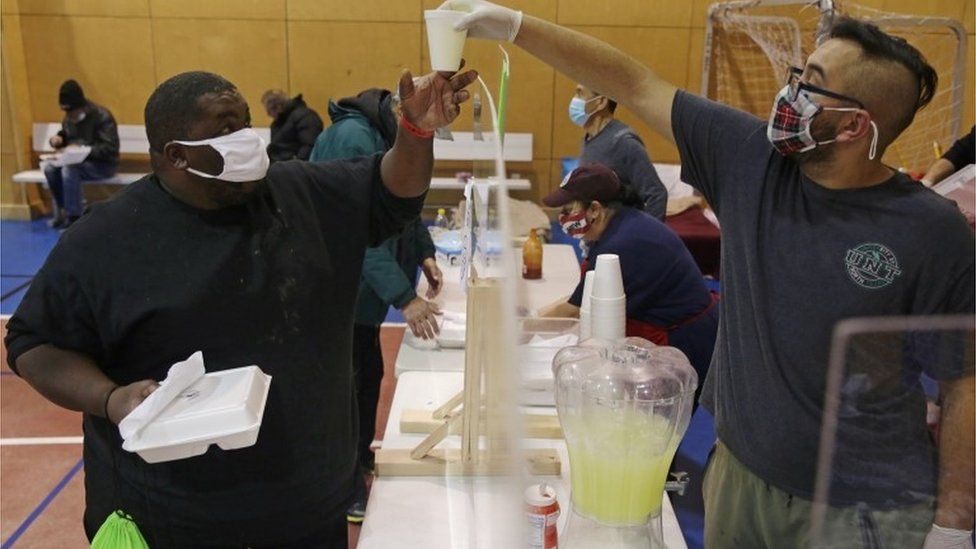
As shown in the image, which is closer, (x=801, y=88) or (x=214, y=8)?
(x=801, y=88)

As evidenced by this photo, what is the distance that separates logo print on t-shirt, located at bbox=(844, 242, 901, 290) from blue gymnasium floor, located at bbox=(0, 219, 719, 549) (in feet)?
2.66

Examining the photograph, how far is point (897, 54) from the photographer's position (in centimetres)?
135

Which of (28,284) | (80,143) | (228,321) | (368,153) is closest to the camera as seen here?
(228,321)

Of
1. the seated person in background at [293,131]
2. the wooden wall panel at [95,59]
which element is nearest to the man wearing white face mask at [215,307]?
the seated person in background at [293,131]

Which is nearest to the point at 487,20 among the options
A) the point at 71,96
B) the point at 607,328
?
the point at 607,328

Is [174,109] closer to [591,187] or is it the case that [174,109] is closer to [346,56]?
[591,187]

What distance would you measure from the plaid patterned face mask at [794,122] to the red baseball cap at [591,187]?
1113 mm

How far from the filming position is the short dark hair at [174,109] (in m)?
1.49

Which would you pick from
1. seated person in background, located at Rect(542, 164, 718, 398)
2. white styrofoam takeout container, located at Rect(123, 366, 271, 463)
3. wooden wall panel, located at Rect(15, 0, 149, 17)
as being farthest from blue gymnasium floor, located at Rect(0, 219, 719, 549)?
wooden wall panel, located at Rect(15, 0, 149, 17)

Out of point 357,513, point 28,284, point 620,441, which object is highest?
point 620,441

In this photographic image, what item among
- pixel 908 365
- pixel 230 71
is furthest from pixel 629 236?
pixel 230 71

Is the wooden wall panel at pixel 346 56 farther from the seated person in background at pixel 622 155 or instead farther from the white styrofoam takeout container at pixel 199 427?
the white styrofoam takeout container at pixel 199 427

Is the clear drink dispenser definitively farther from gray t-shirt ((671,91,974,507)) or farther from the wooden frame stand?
gray t-shirt ((671,91,974,507))

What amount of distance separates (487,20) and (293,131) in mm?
6542
